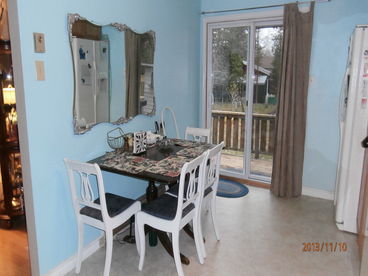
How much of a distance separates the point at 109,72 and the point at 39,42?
724 mm

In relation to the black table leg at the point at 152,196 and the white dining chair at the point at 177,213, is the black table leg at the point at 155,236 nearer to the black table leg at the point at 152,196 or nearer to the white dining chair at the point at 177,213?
the black table leg at the point at 152,196

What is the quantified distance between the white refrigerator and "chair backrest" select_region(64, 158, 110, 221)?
7.25ft

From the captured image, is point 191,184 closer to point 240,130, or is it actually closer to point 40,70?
point 40,70

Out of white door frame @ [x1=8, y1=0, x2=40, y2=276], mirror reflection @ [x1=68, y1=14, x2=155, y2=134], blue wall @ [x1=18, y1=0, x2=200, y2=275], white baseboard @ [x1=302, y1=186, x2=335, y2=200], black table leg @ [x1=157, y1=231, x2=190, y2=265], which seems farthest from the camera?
white baseboard @ [x1=302, y1=186, x2=335, y2=200]

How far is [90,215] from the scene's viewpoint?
7.48ft

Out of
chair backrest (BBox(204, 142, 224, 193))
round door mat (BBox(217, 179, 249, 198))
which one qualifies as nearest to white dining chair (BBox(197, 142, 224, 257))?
chair backrest (BBox(204, 142, 224, 193))

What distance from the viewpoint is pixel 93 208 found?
7.65 ft

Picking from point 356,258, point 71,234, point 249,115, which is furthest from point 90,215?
point 249,115

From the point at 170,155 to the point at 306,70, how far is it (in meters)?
1.93

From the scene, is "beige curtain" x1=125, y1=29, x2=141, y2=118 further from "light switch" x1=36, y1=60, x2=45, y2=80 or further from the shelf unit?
the shelf unit

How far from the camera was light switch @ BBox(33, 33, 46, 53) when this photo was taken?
2.01 metres

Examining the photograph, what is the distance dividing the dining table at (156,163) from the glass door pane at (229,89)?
1424 millimetres

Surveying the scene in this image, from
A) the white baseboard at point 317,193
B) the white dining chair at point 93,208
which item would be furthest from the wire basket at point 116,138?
the white baseboard at point 317,193

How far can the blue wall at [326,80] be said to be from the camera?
333 cm
